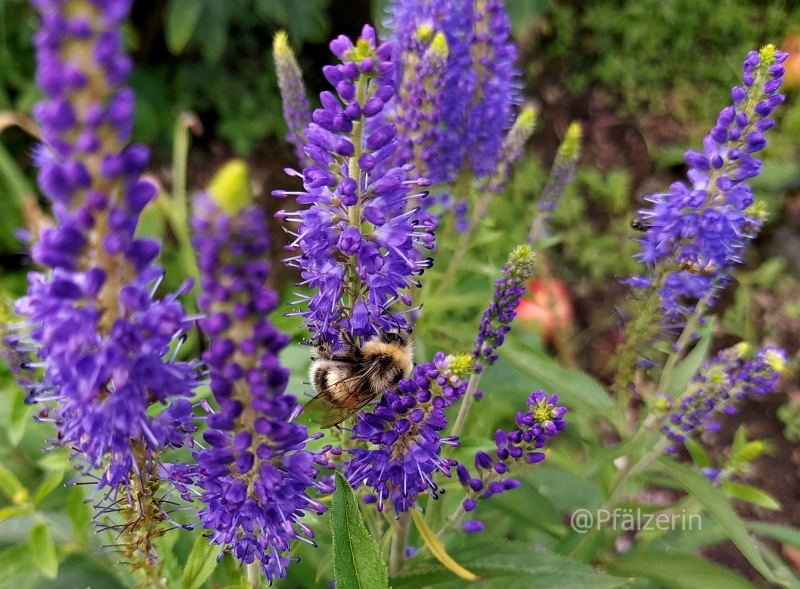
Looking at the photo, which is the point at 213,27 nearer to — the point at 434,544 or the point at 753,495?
the point at 434,544

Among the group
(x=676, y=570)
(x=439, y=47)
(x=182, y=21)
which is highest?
(x=182, y=21)

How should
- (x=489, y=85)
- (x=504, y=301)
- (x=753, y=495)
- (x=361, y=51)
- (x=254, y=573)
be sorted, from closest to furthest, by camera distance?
(x=361, y=51) → (x=254, y=573) → (x=504, y=301) → (x=753, y=495) → (x=489, y=85)

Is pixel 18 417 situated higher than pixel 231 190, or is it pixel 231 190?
pixel 231 190

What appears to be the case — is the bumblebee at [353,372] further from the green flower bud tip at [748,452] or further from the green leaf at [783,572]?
the green leaf at [783,572]

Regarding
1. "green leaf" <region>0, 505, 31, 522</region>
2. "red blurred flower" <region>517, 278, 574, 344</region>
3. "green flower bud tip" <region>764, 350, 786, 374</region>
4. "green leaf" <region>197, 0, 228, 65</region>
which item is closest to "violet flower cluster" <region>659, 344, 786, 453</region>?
"green flower bud tip" <region>764, 350, 786, 374</region>

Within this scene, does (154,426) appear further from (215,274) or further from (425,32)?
(425,32)

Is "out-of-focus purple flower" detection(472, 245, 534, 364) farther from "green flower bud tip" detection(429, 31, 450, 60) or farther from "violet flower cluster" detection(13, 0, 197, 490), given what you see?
"green flower bud tip" detection(429, 31, 450, 60)

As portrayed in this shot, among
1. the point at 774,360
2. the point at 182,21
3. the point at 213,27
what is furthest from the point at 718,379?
the point at 213,27
